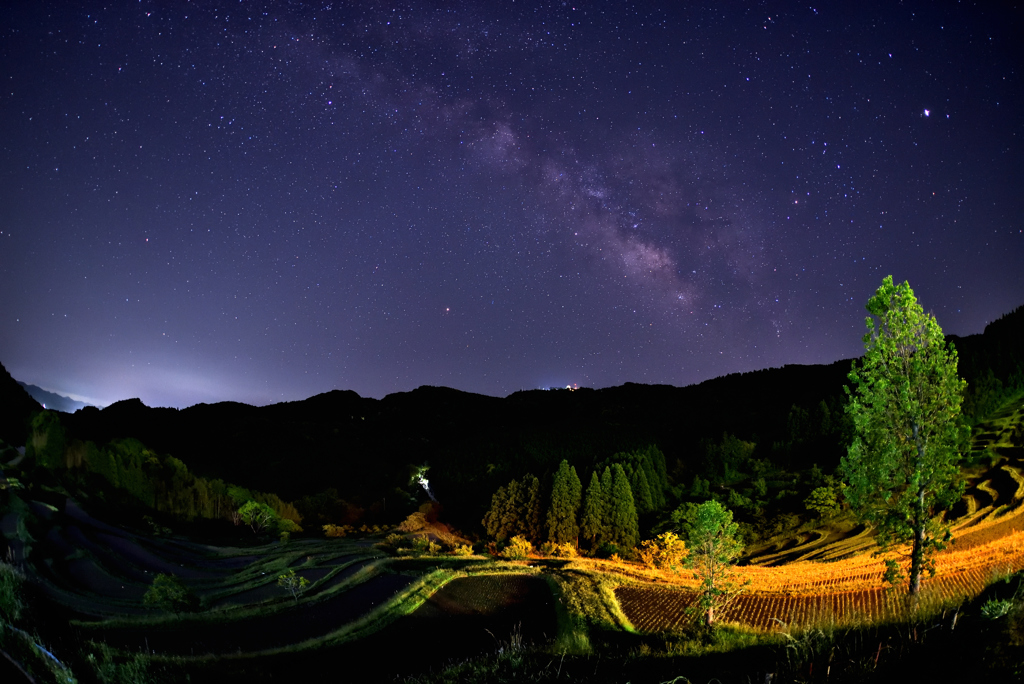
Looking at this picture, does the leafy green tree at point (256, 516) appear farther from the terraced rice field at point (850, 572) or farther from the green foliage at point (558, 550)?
the terraced rice field at point (850, 572)

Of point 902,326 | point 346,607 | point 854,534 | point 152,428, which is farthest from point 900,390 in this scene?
point 152,428

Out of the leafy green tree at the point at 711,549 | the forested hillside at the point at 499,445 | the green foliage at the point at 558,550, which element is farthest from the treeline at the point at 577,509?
the leafy green tree at the point at 711,549

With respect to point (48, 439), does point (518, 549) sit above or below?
below

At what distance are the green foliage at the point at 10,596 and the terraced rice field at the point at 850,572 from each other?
687 inches

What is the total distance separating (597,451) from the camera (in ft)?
365

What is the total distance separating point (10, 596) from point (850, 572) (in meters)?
45.1

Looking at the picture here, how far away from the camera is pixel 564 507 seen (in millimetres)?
71438

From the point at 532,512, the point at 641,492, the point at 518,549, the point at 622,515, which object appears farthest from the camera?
the point at 641,492

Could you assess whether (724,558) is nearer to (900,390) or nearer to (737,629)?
(737,629)

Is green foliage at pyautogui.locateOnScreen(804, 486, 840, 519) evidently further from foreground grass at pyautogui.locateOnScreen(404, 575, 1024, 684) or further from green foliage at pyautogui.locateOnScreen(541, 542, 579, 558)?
foreground grass at pyautogui.locateOnScreen(404, 575, 1024, 684)

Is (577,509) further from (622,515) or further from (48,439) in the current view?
(48,439)

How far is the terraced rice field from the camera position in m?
24.9

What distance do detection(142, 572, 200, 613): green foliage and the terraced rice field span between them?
72.3 feet

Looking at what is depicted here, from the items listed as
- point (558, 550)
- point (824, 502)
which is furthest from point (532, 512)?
point (824, 502)
